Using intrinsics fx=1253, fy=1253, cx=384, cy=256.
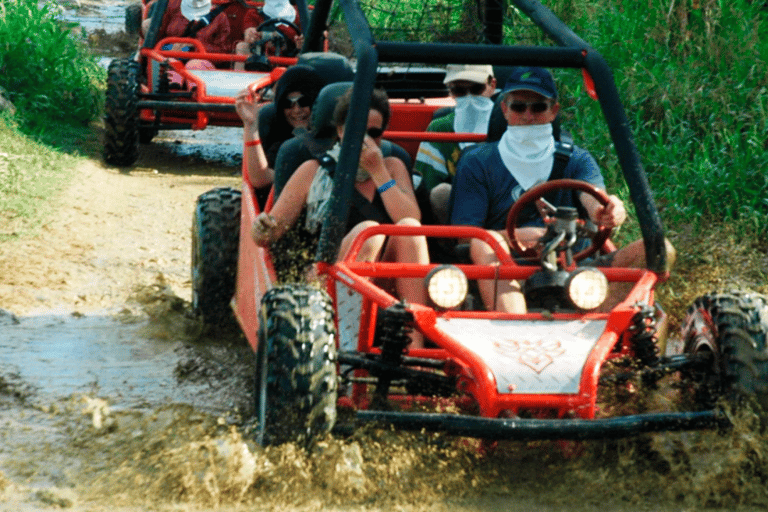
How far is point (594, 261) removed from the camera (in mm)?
4430

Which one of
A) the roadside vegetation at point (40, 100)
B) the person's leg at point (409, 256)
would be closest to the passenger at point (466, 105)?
the person's leg at point (409, 256)

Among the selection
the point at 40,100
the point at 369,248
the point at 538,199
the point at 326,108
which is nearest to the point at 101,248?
the point at 326,108

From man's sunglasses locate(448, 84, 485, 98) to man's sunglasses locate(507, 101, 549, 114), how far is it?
5.03ft

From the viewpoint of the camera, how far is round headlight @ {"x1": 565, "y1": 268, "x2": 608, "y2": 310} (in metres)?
3.84

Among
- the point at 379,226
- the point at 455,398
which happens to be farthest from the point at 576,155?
the point at 455,398

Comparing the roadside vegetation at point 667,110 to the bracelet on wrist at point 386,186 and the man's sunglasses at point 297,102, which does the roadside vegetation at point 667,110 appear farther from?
the bracelet on wrist at point 386,186

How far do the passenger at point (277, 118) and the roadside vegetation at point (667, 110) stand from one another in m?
0.46

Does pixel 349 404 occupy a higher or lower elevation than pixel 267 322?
lower

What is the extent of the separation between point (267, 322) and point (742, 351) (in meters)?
1.40

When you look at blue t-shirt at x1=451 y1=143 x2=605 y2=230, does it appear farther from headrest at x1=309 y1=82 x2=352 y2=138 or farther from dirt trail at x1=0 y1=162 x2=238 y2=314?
dirt trail at x1=0 y1=162 x2=238 y2=314

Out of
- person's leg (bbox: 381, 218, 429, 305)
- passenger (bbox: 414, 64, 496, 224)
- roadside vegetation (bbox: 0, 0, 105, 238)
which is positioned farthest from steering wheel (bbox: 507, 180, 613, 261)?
roadside vegetation (bbox: 0, 0, 105, 238)

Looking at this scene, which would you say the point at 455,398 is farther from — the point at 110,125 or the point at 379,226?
the point at 110,125

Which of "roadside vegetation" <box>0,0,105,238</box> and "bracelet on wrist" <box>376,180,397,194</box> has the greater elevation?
"bracelet on wrist" <box>376,180,397,194</box>

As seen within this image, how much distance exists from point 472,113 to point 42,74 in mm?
5664
